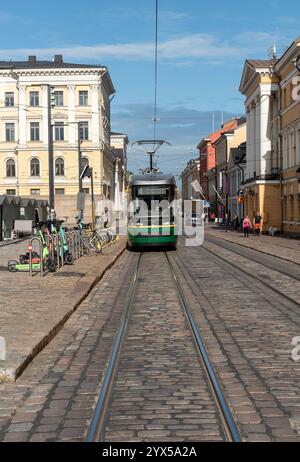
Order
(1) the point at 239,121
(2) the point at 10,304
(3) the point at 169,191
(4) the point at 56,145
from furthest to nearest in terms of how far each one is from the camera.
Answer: (1) the point at 239,121 → (4) the point at 56,145 → (3) the point at 169,191 → (2) the point at 10,304

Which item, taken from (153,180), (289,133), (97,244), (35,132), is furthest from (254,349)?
(35,132)

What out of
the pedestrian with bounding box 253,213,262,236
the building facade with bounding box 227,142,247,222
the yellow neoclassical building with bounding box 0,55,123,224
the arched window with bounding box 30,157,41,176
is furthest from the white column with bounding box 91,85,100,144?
the pedestrian with bounding box 253,213,262,236

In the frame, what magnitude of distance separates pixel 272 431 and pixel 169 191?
23.3 m

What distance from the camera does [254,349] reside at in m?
8.10

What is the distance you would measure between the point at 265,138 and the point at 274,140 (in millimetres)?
1811

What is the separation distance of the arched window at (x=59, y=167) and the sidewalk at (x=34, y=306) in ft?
184

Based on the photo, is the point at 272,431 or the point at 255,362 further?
the point at 255,362

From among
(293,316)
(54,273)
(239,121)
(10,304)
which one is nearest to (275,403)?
(293,316)

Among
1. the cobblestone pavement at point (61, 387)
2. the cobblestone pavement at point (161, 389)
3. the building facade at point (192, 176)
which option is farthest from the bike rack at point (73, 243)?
the building facade at point (192, 176)

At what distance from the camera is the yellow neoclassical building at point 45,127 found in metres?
75.1

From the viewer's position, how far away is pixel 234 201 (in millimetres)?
78938

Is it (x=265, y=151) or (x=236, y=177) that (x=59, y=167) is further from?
(x=265, y=151)

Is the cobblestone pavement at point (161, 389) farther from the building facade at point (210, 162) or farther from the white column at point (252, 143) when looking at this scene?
the building facade at point (210, 162)
